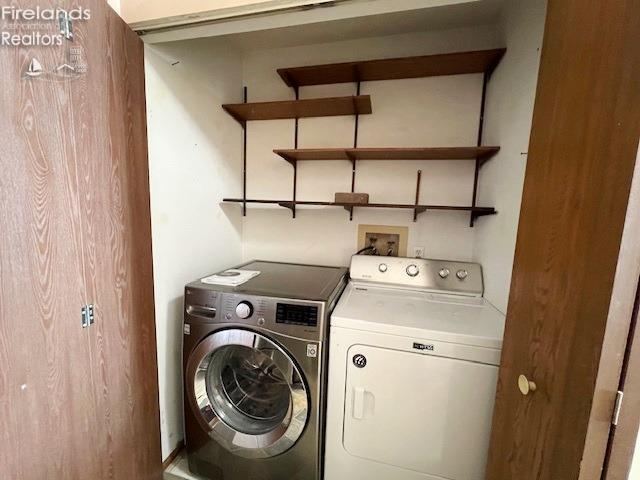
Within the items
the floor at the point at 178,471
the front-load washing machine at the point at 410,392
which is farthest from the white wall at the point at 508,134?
the floor at the point at 178,471

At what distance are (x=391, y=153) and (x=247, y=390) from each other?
5.10ft

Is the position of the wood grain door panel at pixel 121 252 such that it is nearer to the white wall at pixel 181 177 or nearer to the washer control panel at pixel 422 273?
the white wall at pixel 181 177

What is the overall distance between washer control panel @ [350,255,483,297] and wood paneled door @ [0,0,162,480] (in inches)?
45.7

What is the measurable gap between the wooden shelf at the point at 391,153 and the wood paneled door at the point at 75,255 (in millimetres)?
845

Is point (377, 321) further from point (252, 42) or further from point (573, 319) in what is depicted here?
point (252, 42)

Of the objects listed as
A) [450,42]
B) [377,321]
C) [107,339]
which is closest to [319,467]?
[377,321]

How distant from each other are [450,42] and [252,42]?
1245mm

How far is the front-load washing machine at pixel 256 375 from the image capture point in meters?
1.17

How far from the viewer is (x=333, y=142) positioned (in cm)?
189

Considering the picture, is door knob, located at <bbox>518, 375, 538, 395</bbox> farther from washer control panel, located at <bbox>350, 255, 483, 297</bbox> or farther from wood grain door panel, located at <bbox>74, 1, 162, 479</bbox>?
wood grain door panel, located at <bbox>74, 1, 162, 479</bbox>

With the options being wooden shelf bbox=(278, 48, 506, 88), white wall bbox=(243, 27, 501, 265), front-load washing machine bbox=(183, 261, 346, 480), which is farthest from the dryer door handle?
wooden shelf bbox=(278, 48, 506, 88)

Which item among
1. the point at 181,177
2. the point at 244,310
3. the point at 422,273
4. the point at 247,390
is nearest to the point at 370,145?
the point at 422,273

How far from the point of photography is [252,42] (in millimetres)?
1826

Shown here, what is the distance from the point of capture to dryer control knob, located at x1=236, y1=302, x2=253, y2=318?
1.20 metres
